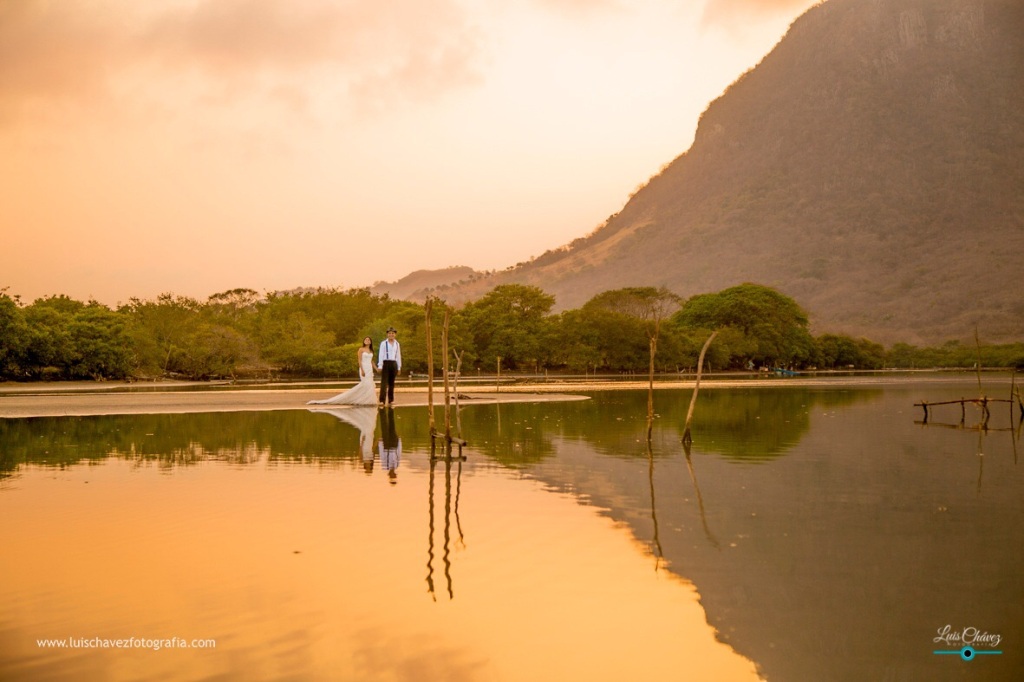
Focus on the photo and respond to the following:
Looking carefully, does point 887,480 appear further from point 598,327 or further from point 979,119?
point 979,119

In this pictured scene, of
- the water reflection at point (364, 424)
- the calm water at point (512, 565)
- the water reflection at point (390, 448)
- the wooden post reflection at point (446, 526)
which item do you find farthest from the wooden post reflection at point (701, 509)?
the water reflection at point (364, 424)

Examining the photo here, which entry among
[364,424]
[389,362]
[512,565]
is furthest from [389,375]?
[512,565]

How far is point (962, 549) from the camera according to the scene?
9.45m

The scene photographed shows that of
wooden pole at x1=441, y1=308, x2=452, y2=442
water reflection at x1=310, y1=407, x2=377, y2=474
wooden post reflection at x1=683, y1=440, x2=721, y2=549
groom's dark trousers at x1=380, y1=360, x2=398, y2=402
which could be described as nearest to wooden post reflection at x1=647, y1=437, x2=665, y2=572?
wooden post reflection at x1=683, y1=440, x2=721, y2=549

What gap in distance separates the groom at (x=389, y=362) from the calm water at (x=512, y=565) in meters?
9.50

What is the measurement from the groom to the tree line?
3533 cm

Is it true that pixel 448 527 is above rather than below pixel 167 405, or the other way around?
below

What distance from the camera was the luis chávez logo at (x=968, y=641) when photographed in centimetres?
664

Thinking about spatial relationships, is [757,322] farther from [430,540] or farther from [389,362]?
[430,540]

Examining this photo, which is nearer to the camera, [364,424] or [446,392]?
[446,392]

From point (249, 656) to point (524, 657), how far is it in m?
1.82

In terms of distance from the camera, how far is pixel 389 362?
28.0 meters

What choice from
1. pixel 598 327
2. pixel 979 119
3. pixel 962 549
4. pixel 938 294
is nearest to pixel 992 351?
pixel 938 294

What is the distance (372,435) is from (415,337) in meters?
62.4
